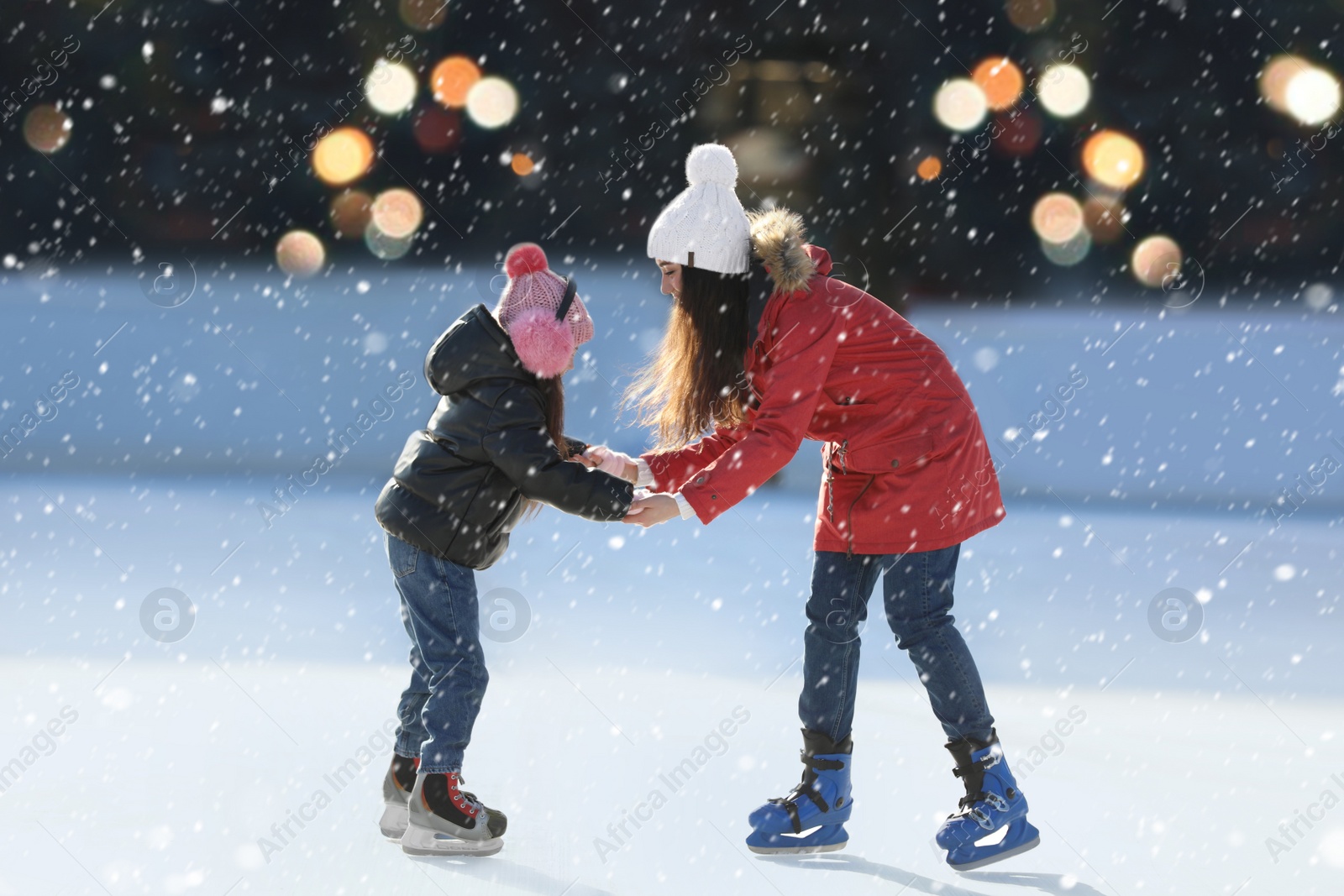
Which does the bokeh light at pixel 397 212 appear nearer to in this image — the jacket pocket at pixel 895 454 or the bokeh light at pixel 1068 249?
the bokeh light at pixel 1068 249

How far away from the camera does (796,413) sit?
2145 mm

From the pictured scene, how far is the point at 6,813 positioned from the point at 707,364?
1514 millimetres

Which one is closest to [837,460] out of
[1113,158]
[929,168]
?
[929,168]

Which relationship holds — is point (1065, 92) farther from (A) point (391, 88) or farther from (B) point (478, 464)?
(B) point (478, 464)

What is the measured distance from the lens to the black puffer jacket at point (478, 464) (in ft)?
6.77

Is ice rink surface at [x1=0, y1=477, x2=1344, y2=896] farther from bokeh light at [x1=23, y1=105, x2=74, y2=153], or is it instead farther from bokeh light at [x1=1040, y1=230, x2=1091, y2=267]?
bokeh light at [x1=23, y1=105, x2=74, y2=153]

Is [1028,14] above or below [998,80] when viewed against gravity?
above

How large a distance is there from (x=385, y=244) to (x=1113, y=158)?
16.6 ft

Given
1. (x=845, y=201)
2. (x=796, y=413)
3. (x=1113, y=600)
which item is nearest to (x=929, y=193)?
(x=845, y=201)

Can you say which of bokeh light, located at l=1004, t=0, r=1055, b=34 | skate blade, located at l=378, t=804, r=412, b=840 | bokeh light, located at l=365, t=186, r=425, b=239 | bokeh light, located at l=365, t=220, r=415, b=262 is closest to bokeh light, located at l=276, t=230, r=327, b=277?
bokeh light, located at l=365, t=220, r=415, b=262

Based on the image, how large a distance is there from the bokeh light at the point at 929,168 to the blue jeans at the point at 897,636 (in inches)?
245

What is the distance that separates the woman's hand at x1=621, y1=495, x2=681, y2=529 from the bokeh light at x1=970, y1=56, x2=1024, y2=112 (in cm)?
646

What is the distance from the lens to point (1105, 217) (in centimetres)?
846

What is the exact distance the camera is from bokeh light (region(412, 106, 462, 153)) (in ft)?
27.0
